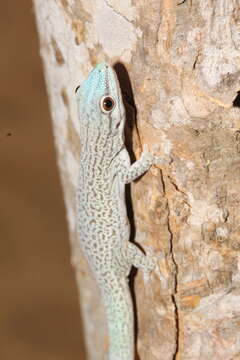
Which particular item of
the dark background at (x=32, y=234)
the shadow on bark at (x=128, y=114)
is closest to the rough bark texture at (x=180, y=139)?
the shadow on bark at (x=128, y=114)

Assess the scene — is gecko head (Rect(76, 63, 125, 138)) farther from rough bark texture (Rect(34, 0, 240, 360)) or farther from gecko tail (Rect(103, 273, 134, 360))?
gecko tail (Rect(103, 273, 134, 360))

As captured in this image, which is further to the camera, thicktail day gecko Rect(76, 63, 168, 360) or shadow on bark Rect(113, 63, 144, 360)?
thicktail day gecko Rect(76, 63, 168, 360)

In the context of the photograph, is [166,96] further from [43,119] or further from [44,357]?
[44,357]

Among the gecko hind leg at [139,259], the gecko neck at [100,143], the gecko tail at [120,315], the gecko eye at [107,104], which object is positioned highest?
the gecko eye at [107,104]

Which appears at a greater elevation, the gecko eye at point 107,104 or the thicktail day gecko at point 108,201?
the gecko eye at point 107,104

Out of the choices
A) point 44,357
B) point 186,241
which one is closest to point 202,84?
point 186,241

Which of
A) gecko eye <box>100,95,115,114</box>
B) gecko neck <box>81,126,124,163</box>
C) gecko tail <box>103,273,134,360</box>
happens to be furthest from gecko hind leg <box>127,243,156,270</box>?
gecko eye <box>100,95,115,114</box>

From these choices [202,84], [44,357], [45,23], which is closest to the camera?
[202,84]

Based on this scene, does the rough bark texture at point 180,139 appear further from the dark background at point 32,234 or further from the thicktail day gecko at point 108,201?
the dark background at point 32,234
